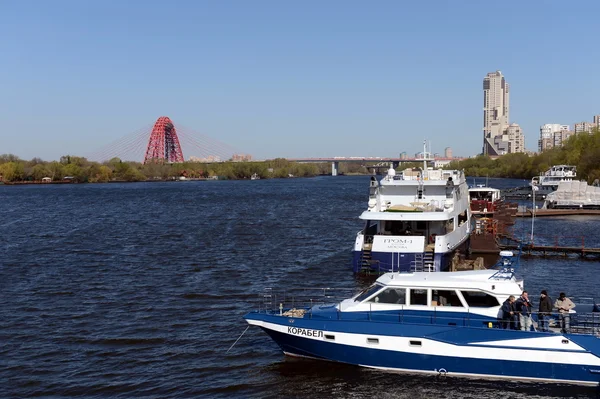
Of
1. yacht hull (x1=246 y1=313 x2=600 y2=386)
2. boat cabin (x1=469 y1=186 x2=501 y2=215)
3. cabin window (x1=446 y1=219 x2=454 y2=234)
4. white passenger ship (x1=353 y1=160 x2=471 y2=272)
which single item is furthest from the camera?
boat cabin (x1=469 y1=186 x2=501 y2=215)

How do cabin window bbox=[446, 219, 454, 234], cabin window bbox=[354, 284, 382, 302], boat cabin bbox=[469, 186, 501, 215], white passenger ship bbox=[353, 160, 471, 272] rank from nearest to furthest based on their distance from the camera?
cabin window bbox=[354, 284, 382, 302] → white passenger ship bbox=[353, 160, 471, 272] → cabin window bbox=[446, 219, 454, 234] → boat cabin bbox=[469, 186, 501, 215]

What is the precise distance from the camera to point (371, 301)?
53.1 feet

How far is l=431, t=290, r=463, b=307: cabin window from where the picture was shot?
1580 centimetres

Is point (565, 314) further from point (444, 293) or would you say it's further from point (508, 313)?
point (444, 293)

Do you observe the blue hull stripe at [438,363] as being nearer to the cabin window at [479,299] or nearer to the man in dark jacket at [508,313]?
the man in dark jacket at [508,313]

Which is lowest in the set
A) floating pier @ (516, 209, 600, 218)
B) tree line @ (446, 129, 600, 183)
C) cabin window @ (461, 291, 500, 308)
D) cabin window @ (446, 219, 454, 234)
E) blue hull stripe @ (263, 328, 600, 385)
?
floating pier @ (516, 209, 600, 218)

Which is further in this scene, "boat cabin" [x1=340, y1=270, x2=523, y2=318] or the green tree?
the green tree

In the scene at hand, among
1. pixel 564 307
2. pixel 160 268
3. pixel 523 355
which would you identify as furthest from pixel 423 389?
pixel 160 268

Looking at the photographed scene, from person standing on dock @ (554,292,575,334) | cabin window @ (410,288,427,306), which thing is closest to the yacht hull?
person standing on dock @ (554,292,575,334)

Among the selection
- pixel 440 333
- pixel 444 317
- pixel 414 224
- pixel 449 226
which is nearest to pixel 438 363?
pixel 440 333

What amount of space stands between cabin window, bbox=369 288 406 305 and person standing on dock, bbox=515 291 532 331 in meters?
2.79

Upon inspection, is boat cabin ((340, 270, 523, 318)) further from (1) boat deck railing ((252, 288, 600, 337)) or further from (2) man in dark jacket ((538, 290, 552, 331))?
(2) man in dark jacket ((538, 290, 552, 331))

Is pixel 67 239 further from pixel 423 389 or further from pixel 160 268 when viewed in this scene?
pixel 423 389

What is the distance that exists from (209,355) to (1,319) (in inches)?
353
